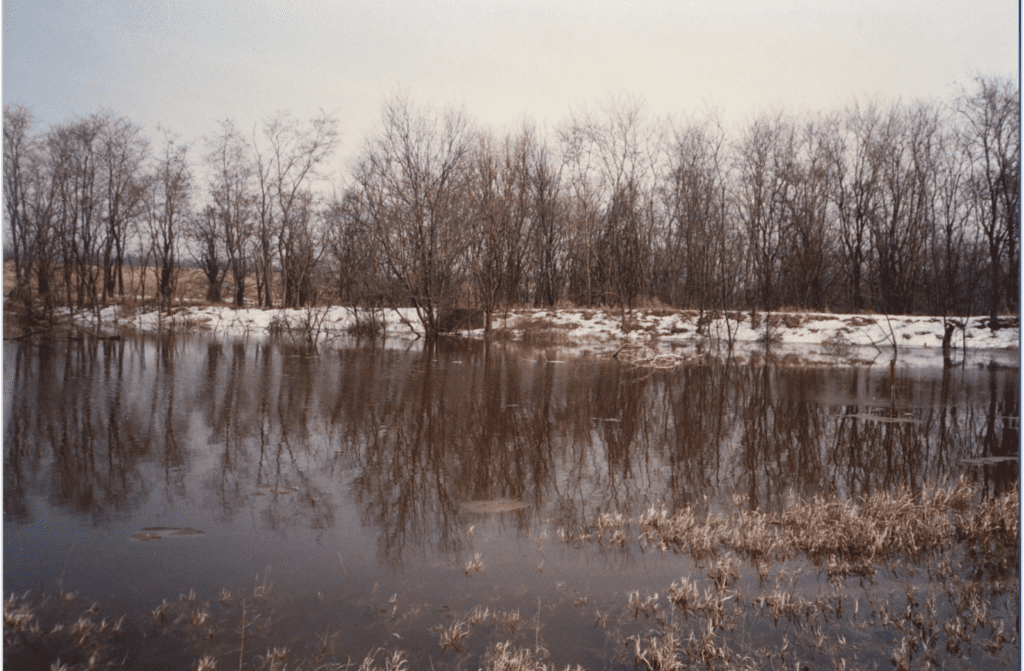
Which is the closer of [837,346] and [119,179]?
[119,179]

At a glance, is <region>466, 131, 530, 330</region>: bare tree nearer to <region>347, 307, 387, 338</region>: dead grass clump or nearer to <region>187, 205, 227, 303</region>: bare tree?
<region>347, 307, 387, 338</region>: dead grass clump

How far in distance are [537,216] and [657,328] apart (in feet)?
37.1

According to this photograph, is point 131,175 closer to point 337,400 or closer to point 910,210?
point 337,400

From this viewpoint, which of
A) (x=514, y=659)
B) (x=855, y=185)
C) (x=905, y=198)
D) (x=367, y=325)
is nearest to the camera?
(x=514, y=659)

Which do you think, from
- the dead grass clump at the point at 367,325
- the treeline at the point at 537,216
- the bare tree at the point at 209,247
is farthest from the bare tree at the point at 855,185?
the bare tree at the point at 209,247

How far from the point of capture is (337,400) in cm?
1077

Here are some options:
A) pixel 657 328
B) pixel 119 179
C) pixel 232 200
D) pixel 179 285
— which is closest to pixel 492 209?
pixel 657 328

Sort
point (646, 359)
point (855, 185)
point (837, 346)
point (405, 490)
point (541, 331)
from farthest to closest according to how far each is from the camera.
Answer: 1. point (541, 331)
2. point (837, 346)
3. point (855, 185)
4. point (646, 359)
5. point (405, 490)

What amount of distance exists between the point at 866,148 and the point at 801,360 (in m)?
6.95

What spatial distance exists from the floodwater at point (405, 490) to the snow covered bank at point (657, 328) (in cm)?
825

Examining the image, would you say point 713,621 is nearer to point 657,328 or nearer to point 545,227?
point 657,328

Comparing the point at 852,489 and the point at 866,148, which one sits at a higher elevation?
the point at 866,148

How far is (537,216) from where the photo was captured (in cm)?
3438

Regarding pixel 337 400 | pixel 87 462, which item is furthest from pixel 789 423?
pixel 87 462
